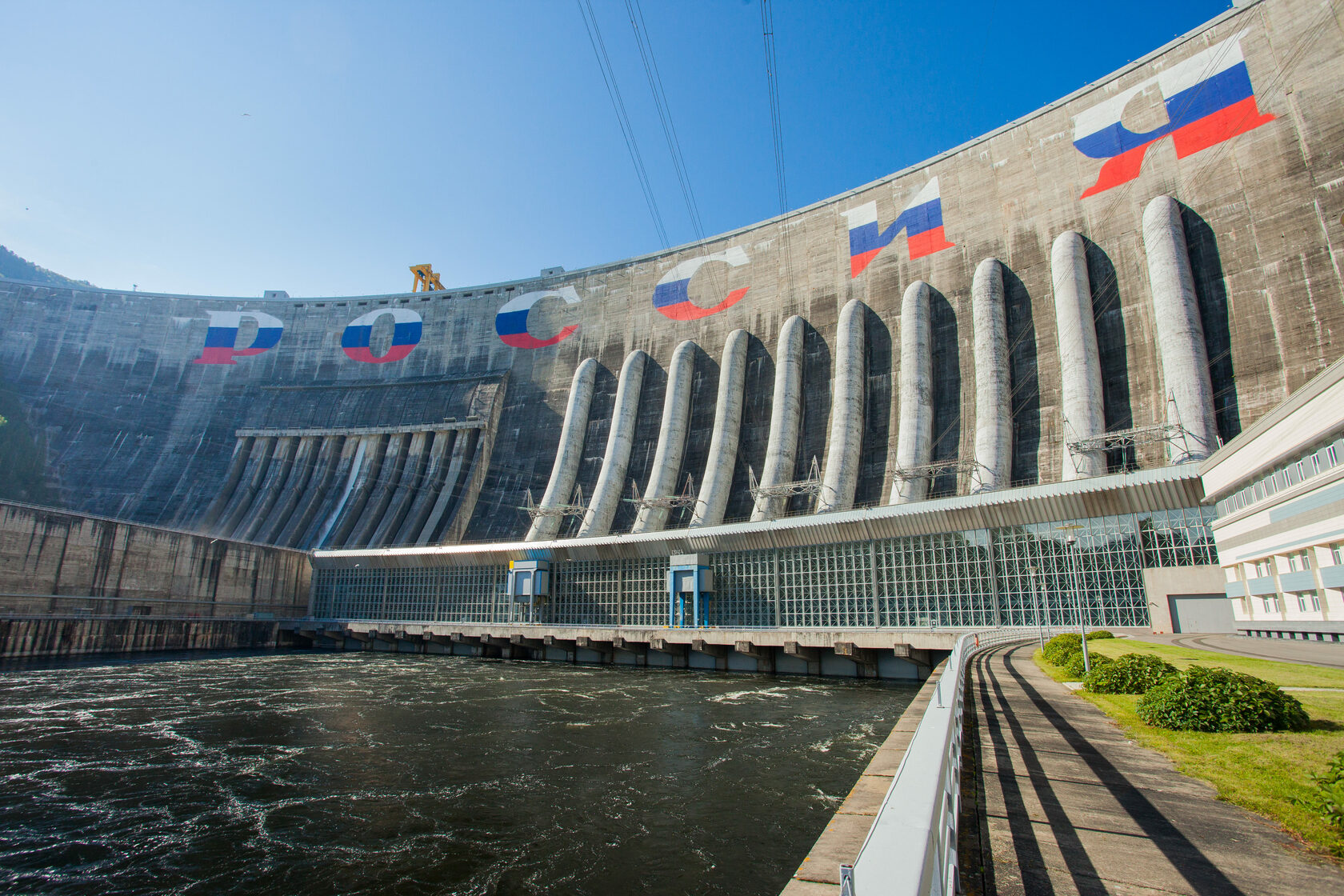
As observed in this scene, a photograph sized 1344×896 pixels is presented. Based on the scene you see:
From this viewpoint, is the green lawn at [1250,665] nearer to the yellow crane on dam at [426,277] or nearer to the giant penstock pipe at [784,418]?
the giant penstock pipe at [784,418]

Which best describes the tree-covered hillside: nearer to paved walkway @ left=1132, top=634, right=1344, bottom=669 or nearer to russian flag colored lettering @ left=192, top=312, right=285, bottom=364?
russian flag colored lettering @ left=192, top=312, right=285, bottom=364

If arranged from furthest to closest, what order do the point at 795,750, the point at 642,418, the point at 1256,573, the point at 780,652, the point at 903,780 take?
the point at 642,418 → the point at 780,652 → the point at 1256,573 → the point at 795,750 → the point at 903,780

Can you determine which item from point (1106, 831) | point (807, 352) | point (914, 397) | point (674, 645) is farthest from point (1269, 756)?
point (807, 352)

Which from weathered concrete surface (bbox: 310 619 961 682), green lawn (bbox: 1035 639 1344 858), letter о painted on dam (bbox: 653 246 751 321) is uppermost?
letter о painted on dam (bbox: 653 246 751 321)

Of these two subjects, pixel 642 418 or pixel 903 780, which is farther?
pixel 642 418

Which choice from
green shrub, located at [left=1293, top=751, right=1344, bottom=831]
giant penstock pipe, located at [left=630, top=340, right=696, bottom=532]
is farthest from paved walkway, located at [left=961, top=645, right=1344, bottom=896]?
giant penstock pipe, located at [left=630, top=340, right=696, bottom=532]

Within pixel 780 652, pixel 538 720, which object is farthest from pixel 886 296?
pixel 538 720

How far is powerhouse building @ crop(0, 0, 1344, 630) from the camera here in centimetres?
2669

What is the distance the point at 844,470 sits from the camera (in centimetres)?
3472

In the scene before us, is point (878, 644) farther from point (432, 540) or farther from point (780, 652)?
point (432, 540)

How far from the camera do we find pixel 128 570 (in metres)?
→ 32.9

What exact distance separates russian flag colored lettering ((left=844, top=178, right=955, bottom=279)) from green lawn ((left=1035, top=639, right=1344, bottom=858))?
32.5m

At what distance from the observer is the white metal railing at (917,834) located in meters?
1.95

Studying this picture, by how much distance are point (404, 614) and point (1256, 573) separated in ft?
132
